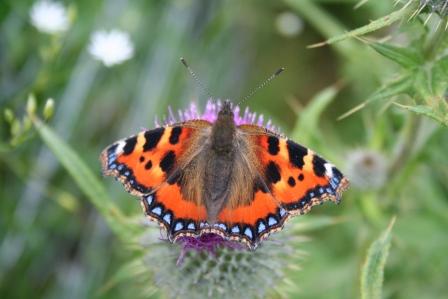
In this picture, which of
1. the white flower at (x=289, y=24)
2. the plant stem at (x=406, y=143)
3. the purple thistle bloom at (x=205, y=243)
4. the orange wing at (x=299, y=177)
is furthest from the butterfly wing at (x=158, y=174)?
the white flower at (x=289, y=24)

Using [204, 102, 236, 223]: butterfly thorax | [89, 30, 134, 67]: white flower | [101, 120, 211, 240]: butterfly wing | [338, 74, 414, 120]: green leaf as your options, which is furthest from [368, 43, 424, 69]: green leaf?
[89, 30, 134, 67]: white flower

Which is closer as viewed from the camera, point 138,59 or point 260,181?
point 260,181

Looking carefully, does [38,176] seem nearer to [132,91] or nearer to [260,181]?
[132,91]

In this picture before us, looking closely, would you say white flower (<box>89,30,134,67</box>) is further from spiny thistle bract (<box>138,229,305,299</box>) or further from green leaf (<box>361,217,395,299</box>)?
green leaf (<box>361,217,395,299</box>)

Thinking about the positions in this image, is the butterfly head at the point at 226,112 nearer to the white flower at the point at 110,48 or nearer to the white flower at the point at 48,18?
the white flower at the point at 110,48

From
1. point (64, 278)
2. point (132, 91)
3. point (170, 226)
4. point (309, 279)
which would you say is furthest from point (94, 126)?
point (170, 226)

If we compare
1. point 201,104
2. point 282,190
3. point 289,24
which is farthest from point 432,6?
point 201,104

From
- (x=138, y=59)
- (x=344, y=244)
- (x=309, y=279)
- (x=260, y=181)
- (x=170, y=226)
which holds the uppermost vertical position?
(x=138, y=59)
